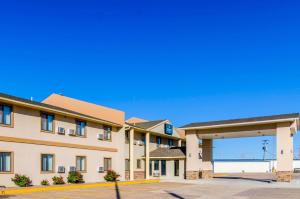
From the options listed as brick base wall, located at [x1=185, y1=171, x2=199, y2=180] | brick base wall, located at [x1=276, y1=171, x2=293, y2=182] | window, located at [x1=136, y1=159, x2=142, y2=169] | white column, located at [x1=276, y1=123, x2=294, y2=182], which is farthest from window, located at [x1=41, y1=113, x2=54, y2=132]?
brick base wall, located at [x1=276, y1=171, x2=293, y2=182]

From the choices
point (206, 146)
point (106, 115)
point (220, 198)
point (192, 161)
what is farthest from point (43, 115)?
point (206, 146)

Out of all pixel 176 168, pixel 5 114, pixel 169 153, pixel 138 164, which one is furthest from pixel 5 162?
pixel 176 168

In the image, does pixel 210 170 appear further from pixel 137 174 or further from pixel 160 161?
pixel 137 174

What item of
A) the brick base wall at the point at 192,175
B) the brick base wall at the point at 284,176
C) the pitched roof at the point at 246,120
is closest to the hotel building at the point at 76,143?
the brick base wall at the point at 192,175

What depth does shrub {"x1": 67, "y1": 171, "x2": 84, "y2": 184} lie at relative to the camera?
27.8 meters

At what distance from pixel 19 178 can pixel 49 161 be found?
144 inches

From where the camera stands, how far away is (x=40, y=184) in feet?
82.2

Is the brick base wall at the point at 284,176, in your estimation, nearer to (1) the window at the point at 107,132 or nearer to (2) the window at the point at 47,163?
(1) the window at the point at 107,132

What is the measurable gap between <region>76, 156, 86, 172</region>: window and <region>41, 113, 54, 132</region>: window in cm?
398

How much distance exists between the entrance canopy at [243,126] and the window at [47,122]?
53.9 feet

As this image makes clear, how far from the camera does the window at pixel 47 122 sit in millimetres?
26344

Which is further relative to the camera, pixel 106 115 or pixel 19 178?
pixel 106 115

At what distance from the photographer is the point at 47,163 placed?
1037 inches

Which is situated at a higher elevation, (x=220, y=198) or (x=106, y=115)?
(x=106, y=115)
